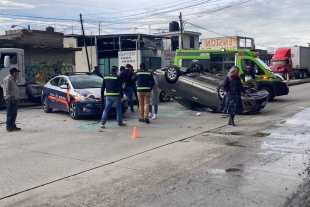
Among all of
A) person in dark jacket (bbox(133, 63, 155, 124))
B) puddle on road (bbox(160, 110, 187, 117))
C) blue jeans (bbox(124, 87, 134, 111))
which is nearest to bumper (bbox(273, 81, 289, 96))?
puddle on road (bbox(160, 110, 187, 117))

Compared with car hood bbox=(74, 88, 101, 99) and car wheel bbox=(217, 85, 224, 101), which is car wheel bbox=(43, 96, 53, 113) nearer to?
car hood bbox=(74, 88, 101, 99)

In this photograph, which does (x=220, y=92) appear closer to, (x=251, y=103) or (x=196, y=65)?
(x=251, y=103)

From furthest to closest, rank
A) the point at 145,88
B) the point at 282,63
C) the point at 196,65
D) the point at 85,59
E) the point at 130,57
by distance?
the point at 282,63, the point at 85,59, the point at 130,57, the point at 196,65, the point at 145,88

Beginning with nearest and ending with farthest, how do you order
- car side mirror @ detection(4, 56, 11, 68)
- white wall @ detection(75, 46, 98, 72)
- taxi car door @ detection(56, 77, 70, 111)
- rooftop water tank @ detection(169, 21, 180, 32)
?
1. taxi car door @ detection(56, 77, 70, 111)
2. car side mirror @ detection(4, 56, 11, 68)
3. white wall @ detection(75, 46, 98, 72)
4. rooftop water tank @ detection(169, 21, 180, 32)

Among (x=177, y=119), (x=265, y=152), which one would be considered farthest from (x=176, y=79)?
(x=265, y=152)

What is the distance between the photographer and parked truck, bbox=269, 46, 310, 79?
136 ft

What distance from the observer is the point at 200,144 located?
9.26 m

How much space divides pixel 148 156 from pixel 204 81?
741 cm

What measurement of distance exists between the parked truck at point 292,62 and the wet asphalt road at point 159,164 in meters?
30.3

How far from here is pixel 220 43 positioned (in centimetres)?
5516

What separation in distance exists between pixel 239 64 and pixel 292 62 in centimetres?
2823

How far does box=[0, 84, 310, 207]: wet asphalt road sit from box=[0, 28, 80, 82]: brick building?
13.8 m

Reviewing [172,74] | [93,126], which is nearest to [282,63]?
[172,74]

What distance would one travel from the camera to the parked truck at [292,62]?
41531mm
